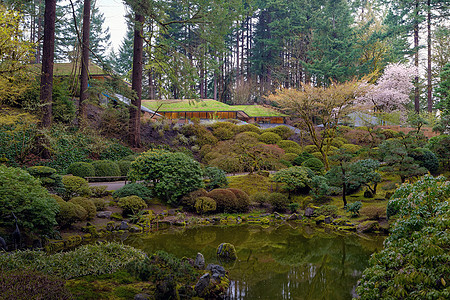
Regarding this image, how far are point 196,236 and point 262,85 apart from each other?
1303 inches

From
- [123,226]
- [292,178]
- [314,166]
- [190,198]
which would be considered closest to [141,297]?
[123,226]

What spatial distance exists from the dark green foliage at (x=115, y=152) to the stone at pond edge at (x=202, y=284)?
1322cm

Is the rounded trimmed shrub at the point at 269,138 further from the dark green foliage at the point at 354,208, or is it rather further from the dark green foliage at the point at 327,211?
the dark green foliage at the point at 354,208

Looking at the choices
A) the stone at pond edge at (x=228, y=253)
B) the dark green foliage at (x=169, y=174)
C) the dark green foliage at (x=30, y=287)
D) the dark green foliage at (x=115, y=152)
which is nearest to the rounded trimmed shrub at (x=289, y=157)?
the dark green foliage at (x=169, y=174)

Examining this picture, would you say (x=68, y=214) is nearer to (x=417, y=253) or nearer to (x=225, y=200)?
(x=225, y=200)

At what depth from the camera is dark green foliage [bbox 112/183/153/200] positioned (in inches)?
437

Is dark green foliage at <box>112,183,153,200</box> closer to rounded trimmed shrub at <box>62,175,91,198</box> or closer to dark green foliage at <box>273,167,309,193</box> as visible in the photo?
rounded trimmed shrub at <box>62,175,91,198</box>

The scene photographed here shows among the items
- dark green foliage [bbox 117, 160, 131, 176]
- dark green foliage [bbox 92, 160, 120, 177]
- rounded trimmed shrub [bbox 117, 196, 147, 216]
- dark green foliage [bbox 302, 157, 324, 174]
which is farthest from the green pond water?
dark green foliage [bbox 117, 160, 131, 176]

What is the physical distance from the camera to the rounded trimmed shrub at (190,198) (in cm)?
1157

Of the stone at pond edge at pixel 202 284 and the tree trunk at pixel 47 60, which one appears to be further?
the tree trunk at pixel 47 60

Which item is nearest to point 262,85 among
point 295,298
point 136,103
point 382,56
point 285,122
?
A: point 285,122

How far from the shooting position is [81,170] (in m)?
13.2

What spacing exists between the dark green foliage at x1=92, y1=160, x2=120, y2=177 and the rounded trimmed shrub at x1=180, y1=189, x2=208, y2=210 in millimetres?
4197

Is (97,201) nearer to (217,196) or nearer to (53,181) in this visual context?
(53,181)
